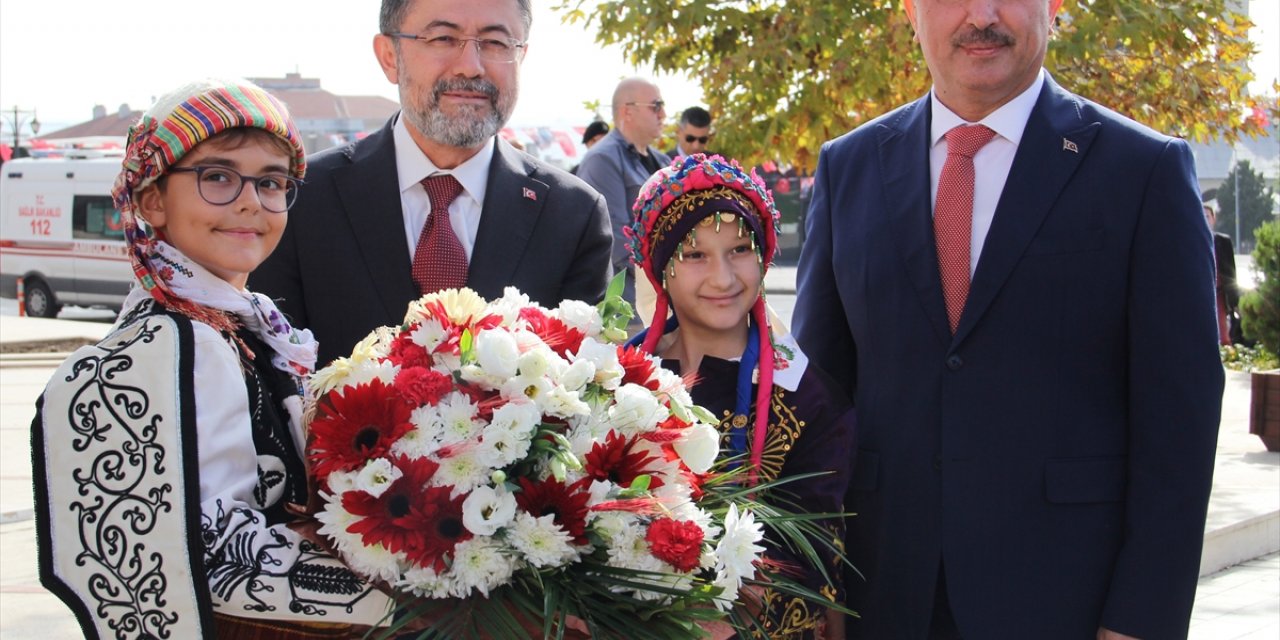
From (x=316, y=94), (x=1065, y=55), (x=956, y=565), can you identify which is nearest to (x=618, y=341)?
(x=956, y=565)

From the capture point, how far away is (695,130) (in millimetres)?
7754

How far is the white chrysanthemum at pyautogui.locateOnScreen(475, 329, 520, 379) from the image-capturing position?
204cm

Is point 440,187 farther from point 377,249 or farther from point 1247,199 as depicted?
point 1247,199

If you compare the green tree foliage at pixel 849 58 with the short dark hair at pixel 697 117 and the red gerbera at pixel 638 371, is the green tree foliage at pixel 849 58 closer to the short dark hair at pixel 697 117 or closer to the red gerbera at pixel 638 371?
the short dark hair at pixel 697 117

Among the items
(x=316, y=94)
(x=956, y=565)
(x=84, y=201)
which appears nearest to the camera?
(x=956, y=565)

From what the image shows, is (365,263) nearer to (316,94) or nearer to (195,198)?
(195,198)

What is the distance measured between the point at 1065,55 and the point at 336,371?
538 cm

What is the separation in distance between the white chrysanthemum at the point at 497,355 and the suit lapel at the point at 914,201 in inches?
40.2

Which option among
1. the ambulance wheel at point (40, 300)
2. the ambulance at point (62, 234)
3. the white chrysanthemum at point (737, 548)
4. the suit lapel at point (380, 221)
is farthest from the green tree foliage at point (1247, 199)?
the white chrysanthemum at point (737, 548)

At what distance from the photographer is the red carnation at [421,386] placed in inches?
79.8

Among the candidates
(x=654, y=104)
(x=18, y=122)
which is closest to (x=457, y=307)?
(x=654, y=104)

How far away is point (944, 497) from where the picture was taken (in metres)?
2.71

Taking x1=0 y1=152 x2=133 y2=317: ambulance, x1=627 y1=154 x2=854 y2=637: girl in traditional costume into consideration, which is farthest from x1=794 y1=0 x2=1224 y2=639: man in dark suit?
x1=0 y1=152 x2=133 y2=317: ambulance

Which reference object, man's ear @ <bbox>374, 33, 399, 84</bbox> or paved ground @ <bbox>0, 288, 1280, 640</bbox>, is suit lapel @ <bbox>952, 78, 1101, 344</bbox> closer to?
man's ear @ <bbox>374, 33, 399, 84</bbox>
